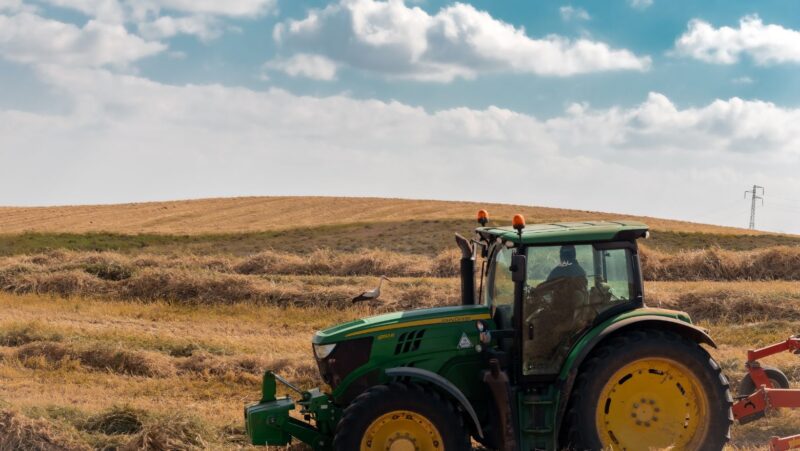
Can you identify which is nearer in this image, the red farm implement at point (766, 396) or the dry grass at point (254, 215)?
the red farm implement at point (766, 396)

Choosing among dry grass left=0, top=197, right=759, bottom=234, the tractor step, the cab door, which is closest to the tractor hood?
the cab door

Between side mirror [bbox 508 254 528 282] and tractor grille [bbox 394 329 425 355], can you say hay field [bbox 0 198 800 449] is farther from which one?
side mirror [bbox 508 254 528 282]

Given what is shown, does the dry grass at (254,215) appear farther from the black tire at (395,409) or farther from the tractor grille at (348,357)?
the black tire at (395,409)

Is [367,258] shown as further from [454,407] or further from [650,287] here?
[454,407]

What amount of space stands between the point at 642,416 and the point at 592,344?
76 centimetres

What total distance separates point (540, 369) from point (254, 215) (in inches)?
1599

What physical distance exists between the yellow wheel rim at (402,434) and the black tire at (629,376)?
1122 millimetres

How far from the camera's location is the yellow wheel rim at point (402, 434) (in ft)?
20.1

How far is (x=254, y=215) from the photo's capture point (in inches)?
1816

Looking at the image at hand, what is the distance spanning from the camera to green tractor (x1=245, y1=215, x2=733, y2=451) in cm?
629

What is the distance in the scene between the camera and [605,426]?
6.50m

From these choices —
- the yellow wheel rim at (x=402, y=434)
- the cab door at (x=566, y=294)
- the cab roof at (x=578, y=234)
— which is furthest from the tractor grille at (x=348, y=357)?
the cab roof at (x=578, y=234)

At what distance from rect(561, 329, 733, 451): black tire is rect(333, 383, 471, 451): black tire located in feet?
2.99

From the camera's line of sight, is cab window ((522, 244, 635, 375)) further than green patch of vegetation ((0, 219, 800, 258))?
No
